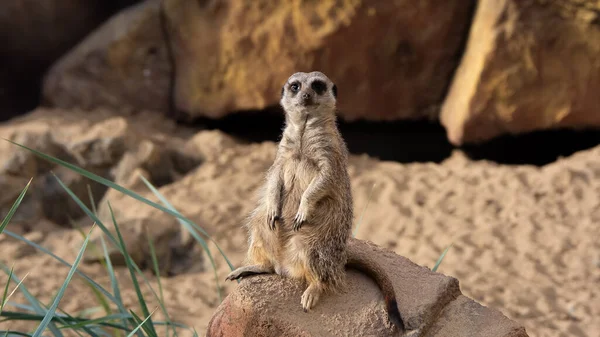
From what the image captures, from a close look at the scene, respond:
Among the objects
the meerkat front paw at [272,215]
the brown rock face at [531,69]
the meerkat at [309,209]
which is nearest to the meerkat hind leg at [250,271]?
the meerkat at [309,209]

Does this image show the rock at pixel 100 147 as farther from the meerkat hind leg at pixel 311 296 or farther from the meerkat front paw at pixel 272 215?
the meerkat hind leg at pixel 311 296

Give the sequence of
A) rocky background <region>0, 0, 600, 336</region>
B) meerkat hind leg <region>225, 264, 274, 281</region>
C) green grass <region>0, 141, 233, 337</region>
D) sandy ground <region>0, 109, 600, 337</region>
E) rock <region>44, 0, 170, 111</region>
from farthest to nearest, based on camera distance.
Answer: rock <region>44, 0, 170, 111</region>, rocky background <region>0, 0, 600, 336</region>, sandy ground <region>0, 109, 600, 337</region>, meerkat hind leg <region>225, 264, 274, 281</region>, green grass <region>0, 141, 233, 337</region>

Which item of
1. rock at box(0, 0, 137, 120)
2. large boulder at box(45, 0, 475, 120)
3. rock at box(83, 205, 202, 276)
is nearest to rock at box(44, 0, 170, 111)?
large boulder at box(45, 0, 475, 120)

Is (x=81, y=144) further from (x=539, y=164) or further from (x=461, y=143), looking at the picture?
(x=539, y=164)

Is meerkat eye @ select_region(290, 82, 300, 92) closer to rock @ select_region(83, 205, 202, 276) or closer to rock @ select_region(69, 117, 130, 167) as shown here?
rock @ select_region(83, 205, 202, 276)

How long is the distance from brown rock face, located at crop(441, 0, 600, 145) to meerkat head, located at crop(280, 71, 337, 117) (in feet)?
8.36

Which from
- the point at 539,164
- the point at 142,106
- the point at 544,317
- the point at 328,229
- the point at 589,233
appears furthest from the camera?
the point at 142,106

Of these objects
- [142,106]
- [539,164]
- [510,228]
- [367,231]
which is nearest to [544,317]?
[510,228]

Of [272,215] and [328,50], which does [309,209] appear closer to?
[272,215]

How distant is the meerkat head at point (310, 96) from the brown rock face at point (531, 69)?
255 cm

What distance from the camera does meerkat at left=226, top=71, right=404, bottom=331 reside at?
5.43 ft

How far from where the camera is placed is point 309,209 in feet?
5.41

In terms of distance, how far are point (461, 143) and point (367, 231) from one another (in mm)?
1022

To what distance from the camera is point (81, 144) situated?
398 cm
